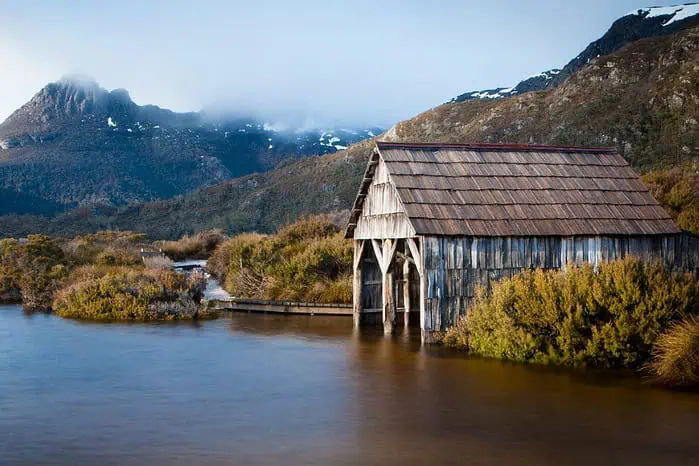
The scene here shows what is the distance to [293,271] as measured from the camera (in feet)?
91.9

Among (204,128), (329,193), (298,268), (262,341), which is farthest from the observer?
(204,128)

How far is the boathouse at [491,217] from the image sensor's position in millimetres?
18672

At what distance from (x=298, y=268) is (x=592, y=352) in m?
13.4

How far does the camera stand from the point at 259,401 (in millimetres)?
14617

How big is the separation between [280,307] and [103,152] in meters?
79.5

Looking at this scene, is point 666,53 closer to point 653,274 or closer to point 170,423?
point 653,274

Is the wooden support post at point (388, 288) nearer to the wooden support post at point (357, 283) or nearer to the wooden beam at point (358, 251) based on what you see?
the wooden support post at point (357, 283)

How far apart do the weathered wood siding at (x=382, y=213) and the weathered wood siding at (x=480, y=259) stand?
1036 millimetres

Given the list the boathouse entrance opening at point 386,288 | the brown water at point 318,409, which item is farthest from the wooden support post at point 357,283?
the brown water at point 318,409

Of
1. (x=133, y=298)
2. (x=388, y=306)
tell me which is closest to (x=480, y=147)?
(x=388, y=306)

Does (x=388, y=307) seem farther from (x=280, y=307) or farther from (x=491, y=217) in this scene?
(x=280, y=307)

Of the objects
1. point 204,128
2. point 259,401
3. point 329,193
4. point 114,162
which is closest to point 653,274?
point 259,401

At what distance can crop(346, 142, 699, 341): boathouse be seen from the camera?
18.7 meters

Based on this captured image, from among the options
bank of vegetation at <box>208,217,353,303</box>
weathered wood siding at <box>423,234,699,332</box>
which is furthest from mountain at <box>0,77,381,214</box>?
weathered wood siding at <box>423,234,699,332</box>
